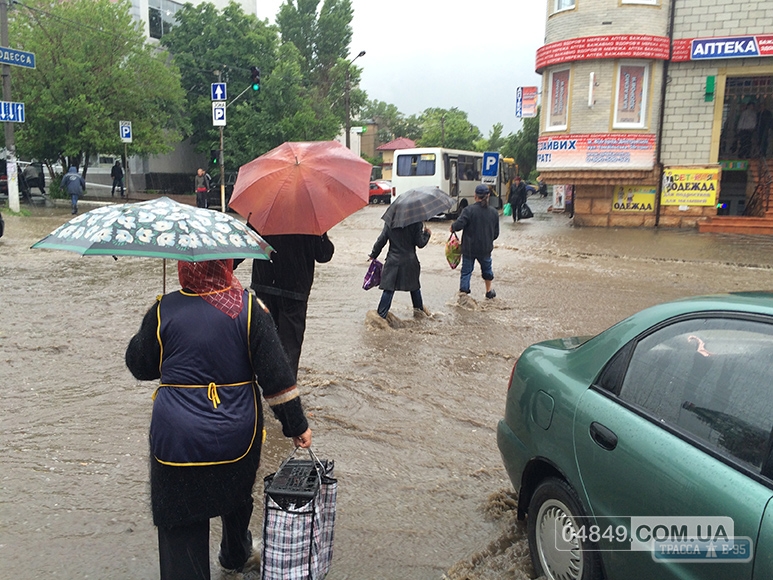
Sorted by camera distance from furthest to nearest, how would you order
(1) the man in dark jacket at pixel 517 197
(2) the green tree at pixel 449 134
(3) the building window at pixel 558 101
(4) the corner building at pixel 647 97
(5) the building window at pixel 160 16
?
(2) the green tree at pixel 449 134, (5) the building window at pixel 160 16, (1) the man in dark jacket at pixel 517 197, (3) the building window at pixel 558 101, (4) the corner building at pixel 647 97

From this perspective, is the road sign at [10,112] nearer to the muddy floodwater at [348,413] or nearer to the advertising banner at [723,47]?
the muddy floodwater at [348,413]

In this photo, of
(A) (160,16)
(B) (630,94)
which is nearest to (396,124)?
(A) (160,16)

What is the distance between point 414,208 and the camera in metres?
7.97

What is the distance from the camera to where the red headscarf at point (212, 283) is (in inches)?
105

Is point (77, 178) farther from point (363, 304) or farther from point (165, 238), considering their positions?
point (165, 238)

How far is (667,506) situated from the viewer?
7.52 ft

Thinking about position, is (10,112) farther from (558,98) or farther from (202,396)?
(202,396)

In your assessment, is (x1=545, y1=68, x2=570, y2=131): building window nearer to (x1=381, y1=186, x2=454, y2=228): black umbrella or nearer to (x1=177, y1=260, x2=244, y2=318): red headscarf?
(x1=381, y1=186, x2=454, y2=228): black umbrella

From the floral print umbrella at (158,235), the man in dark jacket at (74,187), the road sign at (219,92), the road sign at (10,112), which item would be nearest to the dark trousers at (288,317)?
the floral print umbrella at (158,235)

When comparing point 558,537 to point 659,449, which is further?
point 558,537

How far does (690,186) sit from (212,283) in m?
21.4

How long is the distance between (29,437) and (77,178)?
19911 mm

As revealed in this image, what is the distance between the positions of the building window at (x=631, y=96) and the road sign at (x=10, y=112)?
1720cm

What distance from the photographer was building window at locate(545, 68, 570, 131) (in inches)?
864
